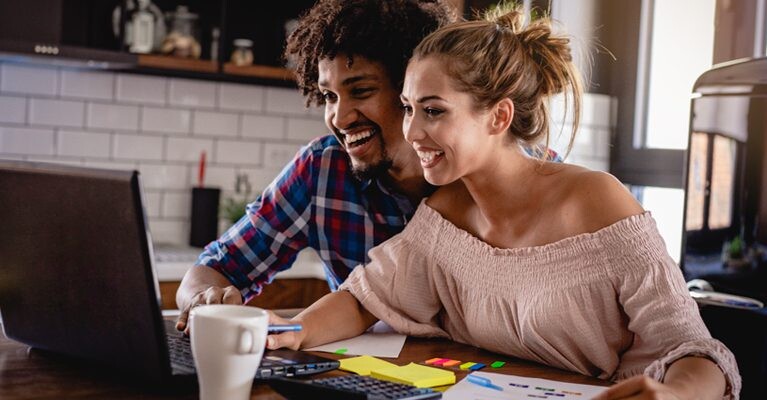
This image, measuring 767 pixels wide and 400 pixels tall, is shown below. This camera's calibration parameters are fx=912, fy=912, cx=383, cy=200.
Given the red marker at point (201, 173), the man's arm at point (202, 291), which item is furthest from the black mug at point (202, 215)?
the man's arm at point (202, 291)

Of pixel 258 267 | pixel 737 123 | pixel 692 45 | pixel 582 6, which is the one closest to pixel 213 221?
pixel 258 267

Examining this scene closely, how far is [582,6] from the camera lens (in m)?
3.23

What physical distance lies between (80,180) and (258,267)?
1135 mm

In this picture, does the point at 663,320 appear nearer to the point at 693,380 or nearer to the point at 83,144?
the point at 693,380

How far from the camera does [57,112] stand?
10.9 feet

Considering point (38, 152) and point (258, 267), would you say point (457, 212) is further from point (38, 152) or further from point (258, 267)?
point (38, 152)

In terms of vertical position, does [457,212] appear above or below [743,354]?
above

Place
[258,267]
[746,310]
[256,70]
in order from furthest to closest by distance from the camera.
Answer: [256,70]
[258,267]
[746,310]

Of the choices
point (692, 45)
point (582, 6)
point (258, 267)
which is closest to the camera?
point (258, 267)

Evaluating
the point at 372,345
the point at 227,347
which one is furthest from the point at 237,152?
the point at 227,347

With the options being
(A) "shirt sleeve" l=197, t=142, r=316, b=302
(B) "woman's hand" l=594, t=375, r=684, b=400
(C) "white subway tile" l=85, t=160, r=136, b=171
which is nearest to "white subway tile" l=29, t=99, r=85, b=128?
(C) "white subway tile" l=85, t=160, r=136, b=171

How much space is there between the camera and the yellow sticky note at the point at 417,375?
126 cm

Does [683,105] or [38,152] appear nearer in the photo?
[683,105]

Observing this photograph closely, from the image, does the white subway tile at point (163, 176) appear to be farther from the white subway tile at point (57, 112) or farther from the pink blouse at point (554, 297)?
the pink blouse at point (554, 297)
